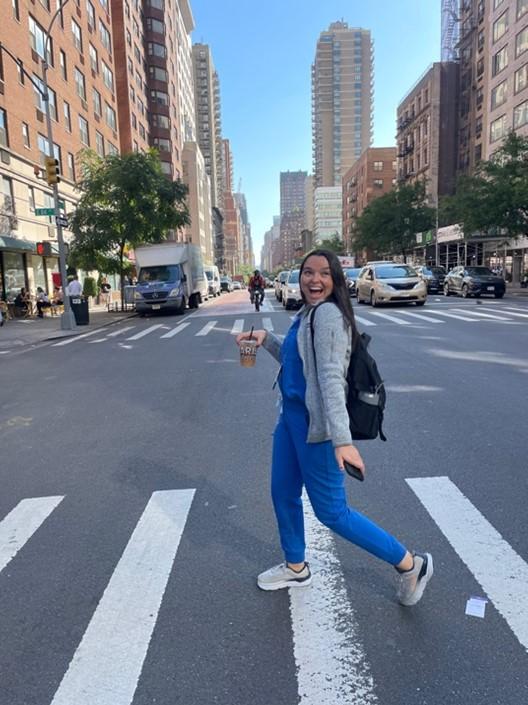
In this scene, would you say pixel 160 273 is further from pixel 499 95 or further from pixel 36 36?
pixel 499 95

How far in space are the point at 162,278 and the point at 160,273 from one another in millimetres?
331

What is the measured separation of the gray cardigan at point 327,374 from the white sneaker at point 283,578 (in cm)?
92

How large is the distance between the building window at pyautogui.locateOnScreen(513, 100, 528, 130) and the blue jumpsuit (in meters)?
51.2

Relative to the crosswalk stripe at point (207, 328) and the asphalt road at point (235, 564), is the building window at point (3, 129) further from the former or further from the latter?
the asphalt road at point (235, 564)

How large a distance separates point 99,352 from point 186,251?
46.9 ft

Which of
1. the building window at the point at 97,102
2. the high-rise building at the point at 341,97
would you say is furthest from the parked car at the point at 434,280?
the high-rise building at the point at 341,97

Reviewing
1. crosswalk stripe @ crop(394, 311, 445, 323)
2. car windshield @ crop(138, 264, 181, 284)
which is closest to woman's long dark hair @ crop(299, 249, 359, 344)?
crosswalk stripe @ crop(394, 311, 445, 323)

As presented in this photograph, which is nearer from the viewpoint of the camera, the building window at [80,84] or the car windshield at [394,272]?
the car windshield at [394,272]

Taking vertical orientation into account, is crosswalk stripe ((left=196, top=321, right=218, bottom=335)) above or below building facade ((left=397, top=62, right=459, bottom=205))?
below

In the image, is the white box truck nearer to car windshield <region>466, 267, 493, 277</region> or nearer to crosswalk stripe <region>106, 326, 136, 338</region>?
crosswalk stripe <region>106, 326, 136, 338</region>

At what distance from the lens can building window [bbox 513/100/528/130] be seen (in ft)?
148

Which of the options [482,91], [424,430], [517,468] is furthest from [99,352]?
[482,91]

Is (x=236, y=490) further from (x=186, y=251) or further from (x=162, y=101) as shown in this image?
(x=162, y=101)

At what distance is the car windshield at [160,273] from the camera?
24625 millimetres
